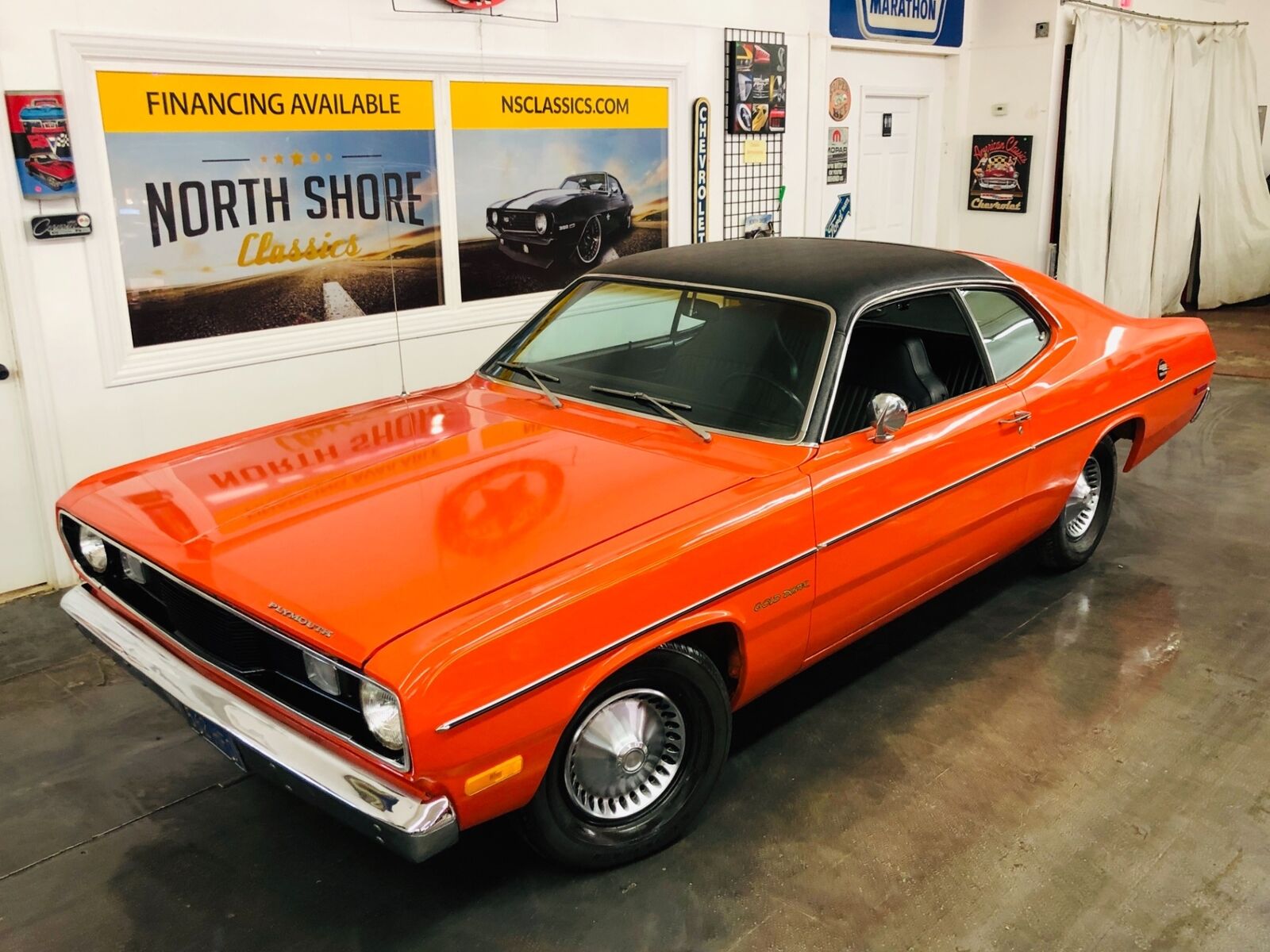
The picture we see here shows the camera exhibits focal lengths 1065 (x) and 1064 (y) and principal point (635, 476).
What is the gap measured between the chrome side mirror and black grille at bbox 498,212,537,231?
337 centimetres

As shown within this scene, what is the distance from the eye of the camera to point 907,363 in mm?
3637

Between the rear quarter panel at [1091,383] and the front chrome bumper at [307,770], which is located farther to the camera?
the rear quarter panel at [1091,383]

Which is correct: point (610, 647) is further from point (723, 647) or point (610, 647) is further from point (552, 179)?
point (552, 179)

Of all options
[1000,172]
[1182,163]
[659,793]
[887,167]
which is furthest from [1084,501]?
[1182,163]

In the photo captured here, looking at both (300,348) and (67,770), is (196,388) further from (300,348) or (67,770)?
(67,770)

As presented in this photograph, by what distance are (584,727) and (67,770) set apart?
6.10ft

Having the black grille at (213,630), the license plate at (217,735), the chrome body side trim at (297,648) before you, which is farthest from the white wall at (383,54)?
the license plate at (217,735)

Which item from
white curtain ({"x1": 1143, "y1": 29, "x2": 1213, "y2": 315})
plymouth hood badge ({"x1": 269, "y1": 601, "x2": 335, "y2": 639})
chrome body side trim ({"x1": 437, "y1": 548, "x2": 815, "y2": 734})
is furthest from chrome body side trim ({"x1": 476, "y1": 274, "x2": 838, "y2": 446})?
white curtain ({"x1": 1143, "y1": 29, "x2": 1213, "y2": 315})

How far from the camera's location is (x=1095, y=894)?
9.00ft

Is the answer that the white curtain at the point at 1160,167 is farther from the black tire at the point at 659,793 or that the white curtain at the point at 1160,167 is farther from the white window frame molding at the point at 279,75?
the black tire at the point at 659,793

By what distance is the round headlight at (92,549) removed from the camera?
3070mm

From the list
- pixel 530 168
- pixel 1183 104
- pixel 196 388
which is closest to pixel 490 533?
pixel 196 388

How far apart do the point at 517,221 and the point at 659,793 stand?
400 centimetres

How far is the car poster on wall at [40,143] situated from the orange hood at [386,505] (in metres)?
1.67
